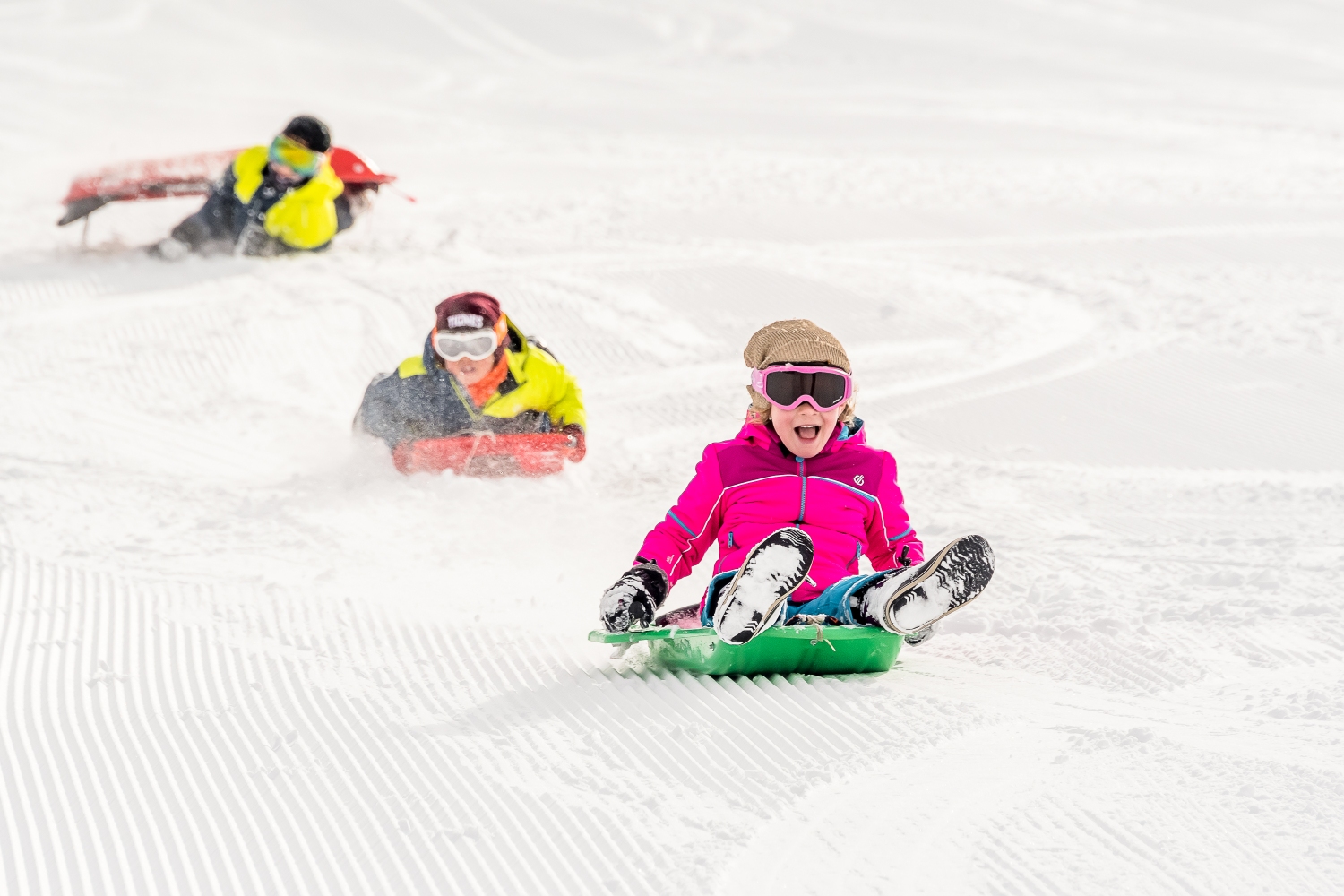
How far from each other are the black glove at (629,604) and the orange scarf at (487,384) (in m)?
2.20

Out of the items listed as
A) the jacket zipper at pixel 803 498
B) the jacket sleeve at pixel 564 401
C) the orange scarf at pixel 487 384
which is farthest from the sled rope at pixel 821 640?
the orange scarf at pixel 487 384

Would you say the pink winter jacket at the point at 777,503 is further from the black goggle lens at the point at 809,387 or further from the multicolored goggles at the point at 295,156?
the multicolored goggles at the point at 295,156

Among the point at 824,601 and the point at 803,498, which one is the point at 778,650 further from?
the point at 803,498

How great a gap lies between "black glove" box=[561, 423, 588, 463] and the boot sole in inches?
96.3

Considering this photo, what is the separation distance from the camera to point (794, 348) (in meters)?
3.33

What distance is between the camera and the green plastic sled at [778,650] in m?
3.08

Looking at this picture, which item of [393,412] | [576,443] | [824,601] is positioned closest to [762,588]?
[824,601]

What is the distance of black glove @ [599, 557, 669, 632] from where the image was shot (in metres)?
3.10

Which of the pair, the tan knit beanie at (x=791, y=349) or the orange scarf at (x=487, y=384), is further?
the orange scarf at (x=487, y=384)

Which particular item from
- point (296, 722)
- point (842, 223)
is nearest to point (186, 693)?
point (296, 722)

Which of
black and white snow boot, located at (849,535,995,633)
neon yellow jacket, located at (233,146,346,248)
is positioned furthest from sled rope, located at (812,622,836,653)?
neon yellow jacket, located at (233,146,346,248)

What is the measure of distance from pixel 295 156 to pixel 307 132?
17 centimetres

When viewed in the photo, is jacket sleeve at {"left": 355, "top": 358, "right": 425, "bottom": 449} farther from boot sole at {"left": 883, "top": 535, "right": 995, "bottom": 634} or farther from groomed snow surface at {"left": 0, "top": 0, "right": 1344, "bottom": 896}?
boot sole at {"left": 883, "top": 535, "right": 995, "bottom": 634}

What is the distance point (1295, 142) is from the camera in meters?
12.0
